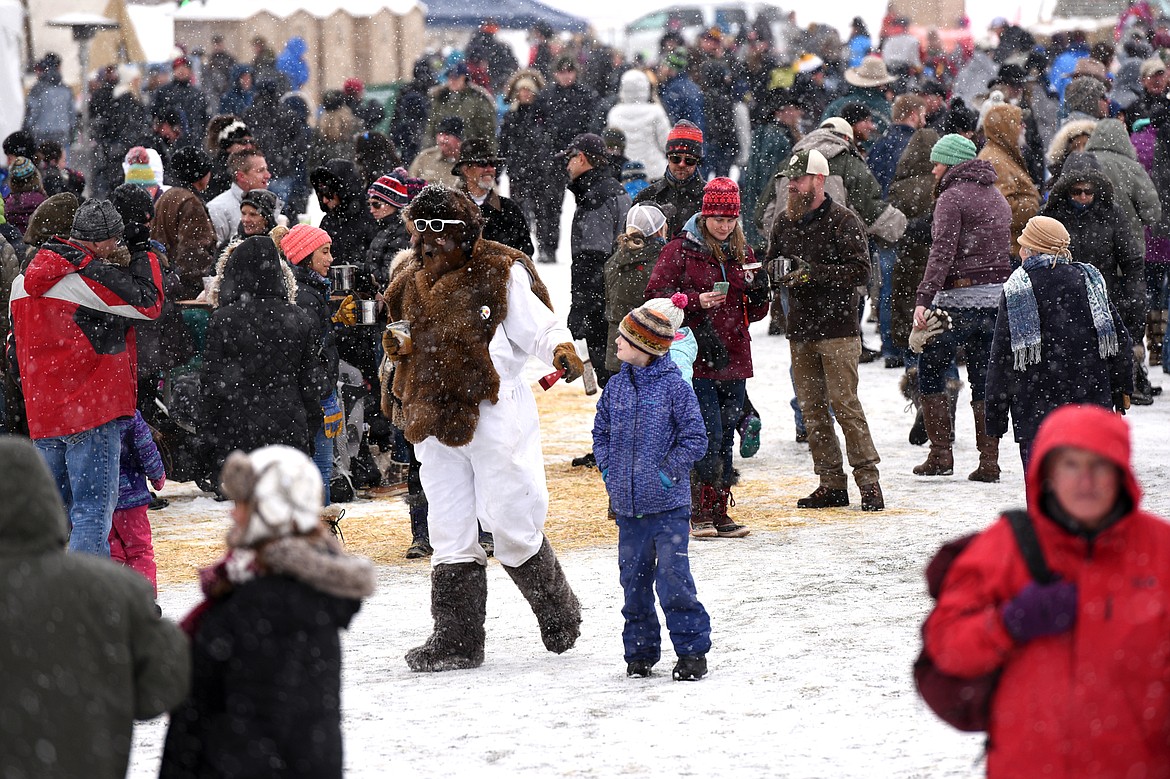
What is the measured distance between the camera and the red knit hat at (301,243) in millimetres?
A: 8930

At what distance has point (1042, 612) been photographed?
343 centimetres

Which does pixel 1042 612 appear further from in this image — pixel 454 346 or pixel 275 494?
pixel 454 346

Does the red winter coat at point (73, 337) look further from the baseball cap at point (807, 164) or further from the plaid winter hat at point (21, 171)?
the plaid winter hat at point (21, 171)

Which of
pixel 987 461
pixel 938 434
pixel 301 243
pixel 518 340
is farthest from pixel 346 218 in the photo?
pixel 987 461

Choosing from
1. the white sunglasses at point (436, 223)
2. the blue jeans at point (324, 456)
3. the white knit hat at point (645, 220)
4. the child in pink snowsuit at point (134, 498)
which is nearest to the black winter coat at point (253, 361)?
the child in pink snowsuit at point (134, 498)

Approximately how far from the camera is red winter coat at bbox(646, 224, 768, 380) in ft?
29.8

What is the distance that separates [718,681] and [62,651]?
3.44 meters

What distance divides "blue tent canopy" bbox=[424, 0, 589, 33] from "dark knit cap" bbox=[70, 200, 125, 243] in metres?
27.6

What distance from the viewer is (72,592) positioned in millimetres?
3549

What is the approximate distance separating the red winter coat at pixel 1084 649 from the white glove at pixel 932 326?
670 cm

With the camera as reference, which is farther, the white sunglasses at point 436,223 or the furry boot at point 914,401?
the furry boot at point 914,401

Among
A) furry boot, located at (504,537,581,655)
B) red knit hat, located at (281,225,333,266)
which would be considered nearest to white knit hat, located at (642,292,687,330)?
furry boot, located at (504,537,581,655)

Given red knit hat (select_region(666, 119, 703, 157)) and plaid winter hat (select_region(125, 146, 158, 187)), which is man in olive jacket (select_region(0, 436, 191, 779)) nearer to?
red knit hat (select_region(666, 119, 703, 157))

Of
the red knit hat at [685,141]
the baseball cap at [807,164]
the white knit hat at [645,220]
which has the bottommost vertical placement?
the white knit hat at [645,220]
